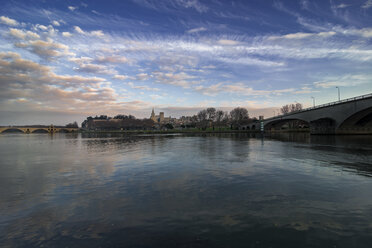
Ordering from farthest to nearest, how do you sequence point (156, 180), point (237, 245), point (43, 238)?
point (156, 180) < point (43, 238) < point (237, 245)

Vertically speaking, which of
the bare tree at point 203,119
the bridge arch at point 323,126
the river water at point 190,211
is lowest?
the river water at point 190,211

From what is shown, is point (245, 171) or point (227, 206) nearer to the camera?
point (227, 206)

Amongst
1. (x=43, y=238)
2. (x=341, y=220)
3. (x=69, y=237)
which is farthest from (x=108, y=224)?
(x=341, y=220)

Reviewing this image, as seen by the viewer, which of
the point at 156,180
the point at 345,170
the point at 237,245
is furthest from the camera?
the point at 345,170

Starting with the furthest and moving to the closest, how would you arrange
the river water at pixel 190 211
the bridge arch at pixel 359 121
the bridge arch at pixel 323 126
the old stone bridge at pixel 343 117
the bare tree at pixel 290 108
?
the bare tree at pixel 290 108 → the bridge arch at pixel 323 126 → the bridge arch at pixel 359 121 → the old stone bridge at pixel 343 117 → the river water at pixel 190 211

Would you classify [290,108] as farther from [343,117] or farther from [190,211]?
[190,211]

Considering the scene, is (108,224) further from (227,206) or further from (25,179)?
(25,179)

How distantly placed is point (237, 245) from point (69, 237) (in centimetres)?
479

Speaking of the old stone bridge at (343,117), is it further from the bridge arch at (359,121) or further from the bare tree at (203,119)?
the bare tree at (203,119)

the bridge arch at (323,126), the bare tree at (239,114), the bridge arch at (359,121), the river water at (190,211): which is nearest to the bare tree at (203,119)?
the bare tree at (239,114)

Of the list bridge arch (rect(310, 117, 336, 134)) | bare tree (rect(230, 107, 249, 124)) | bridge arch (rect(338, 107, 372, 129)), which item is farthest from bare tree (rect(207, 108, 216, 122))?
bridge arch (rect(338, 107, 372, 129))

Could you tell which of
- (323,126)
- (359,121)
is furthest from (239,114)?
(359,121)

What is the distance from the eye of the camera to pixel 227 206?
8078 mm

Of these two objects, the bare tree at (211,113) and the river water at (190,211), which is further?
the bare tree at (211,113)
